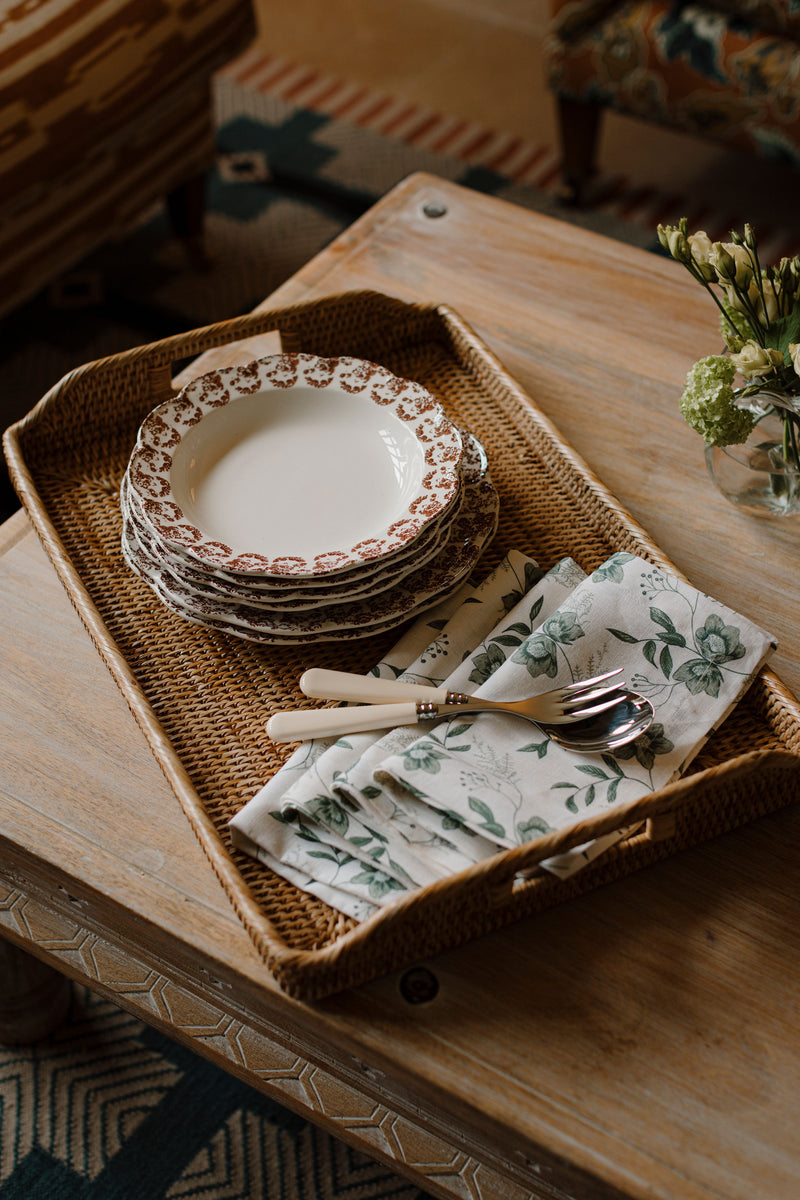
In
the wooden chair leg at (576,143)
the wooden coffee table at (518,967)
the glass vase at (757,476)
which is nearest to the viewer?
the wooden coffee table at (518,967)

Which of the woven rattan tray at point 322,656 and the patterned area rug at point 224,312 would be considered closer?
the woven rattan tray at point 322,656

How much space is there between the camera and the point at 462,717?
63 cm

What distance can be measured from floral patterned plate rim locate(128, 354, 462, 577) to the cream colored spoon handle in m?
0.09

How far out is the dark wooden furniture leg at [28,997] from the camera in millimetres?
869

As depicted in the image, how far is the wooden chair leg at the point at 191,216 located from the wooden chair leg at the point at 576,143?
63 centimetres

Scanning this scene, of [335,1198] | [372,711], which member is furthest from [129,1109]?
[372,711]

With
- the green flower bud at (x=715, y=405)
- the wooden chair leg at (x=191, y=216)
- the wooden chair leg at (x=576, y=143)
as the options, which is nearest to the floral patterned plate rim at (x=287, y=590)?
the green flower bud at (x=715, y=405)

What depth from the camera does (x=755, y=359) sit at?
0.67 m

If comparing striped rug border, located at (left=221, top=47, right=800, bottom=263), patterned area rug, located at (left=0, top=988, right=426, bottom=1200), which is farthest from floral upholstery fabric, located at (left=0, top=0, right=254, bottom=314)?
patterned area rug, located at (left=0, top=988, right=426, bottom=1200)

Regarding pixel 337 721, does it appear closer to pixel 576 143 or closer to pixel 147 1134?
pixel 147 1134

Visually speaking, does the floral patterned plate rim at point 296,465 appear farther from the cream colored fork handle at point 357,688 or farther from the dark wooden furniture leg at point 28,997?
the dark wooden furniture leg at point 28,997

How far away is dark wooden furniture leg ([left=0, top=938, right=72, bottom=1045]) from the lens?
87 centimetres

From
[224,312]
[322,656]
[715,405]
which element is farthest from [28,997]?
[224,312]

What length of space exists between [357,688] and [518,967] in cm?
18
